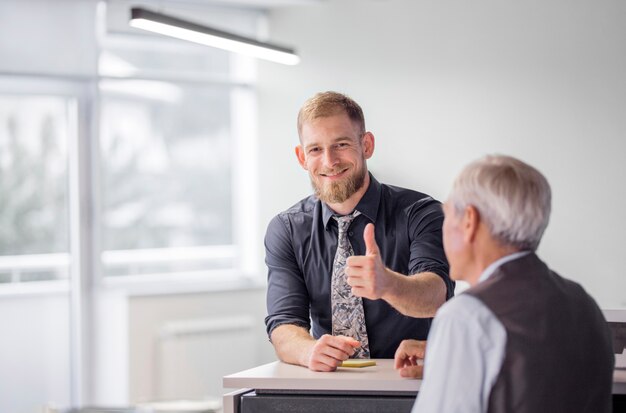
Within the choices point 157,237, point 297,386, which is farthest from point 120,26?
point 297,386

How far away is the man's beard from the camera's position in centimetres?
292

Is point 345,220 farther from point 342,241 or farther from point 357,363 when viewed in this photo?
point 357,363

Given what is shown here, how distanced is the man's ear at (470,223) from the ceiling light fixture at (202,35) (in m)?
3.11

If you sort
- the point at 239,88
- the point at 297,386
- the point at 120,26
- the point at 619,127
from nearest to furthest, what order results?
the point at 297,386 → the point at 619,127 → the point at 120,26 → the point at 239,88

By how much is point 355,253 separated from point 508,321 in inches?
53.2

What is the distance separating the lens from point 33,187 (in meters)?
6.04

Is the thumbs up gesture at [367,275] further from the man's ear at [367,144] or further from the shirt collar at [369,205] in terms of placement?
the man's ear at [367,144]

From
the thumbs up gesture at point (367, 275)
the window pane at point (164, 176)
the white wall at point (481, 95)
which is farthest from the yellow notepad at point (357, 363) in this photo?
the window pane at point (164, 176)

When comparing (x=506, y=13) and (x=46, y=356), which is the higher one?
(x=506, y=13)

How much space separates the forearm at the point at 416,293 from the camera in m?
2.44

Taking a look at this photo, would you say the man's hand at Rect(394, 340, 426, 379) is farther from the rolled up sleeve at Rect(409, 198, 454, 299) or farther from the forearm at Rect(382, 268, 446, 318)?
the rolled up sleeve at Rect(409, 198, 454, 299)

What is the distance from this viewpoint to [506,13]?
5.85 metres

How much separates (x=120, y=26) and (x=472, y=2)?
242 centimetres

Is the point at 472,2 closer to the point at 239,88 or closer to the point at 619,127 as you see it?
the point at 619,127
